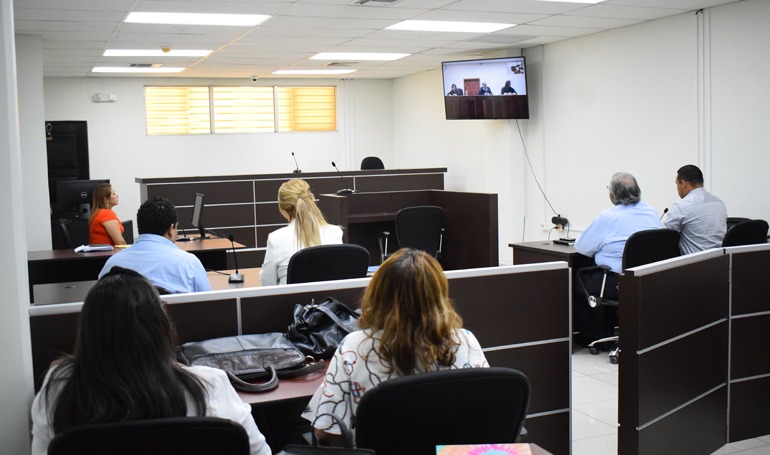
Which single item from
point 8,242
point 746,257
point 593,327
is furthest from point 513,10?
point 8,242

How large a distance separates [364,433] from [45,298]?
2.79 metres

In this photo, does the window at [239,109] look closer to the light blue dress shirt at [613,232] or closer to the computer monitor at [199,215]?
the computer monitor at [199,215]

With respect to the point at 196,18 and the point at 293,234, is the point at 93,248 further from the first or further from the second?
the point at 293,234

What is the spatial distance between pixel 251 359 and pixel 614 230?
11.0ft

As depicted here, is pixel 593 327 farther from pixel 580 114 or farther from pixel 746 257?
pixel 580 114

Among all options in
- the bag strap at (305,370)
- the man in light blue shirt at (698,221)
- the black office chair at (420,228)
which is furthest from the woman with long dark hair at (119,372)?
the black office chair at (420,228)

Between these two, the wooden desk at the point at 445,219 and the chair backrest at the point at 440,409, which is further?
the wooden desk at the point at 445,219

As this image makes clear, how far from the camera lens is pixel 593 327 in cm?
550

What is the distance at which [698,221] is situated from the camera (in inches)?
208

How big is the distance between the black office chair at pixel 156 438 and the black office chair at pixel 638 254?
11.4 ft

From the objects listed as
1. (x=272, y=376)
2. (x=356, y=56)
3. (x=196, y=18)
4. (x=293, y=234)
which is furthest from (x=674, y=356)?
(x=356, y=56)

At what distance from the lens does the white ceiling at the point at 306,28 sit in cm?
614

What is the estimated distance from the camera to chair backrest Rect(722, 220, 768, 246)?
197 inches

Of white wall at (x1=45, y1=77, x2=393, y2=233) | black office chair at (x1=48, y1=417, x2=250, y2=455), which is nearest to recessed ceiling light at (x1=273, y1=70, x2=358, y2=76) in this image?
white wall at (x1=45, y1=77, x2=393, y2=233)
